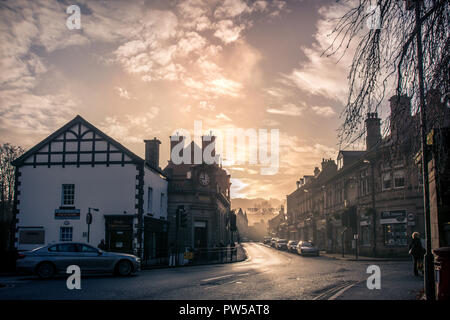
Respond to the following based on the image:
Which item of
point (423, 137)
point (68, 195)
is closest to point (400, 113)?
point (423, 137)

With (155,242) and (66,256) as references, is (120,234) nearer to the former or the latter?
(155,242)

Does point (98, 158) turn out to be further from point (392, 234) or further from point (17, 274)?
point (392, 234)

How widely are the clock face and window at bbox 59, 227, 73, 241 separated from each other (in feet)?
43.9

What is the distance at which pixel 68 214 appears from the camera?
28.9 m

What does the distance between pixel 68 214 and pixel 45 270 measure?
464 inches

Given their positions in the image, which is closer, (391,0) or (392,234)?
(391,0)

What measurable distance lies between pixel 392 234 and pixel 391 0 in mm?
30912

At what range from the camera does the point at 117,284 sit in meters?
14.6

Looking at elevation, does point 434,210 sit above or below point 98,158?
below

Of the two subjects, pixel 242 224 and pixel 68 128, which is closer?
pixel 68 128

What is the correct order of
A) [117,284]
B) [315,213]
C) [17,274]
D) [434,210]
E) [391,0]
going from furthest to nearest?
1. [315,213]
2. [17,274]
3. [117,284]
4. [434,210]
5. [391,0]

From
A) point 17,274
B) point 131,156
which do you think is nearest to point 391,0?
point 17,274

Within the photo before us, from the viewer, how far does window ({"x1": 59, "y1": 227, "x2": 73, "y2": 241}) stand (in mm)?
28703

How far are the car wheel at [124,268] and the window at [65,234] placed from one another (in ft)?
38.2
